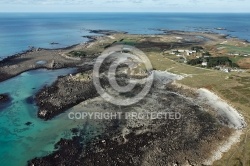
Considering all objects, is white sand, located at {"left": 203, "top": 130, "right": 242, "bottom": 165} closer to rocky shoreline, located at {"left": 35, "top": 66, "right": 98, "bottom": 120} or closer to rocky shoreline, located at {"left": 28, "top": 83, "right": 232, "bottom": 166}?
rocky shoreline, located at {"left": 28, "top": 83, "right": 232, "bottom": 166}

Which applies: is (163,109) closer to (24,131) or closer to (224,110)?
(224,110)

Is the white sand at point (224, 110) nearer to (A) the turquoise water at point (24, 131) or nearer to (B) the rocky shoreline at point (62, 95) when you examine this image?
(B) the rocky shoreline at point (62, 95)

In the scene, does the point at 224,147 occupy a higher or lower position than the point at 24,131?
higher

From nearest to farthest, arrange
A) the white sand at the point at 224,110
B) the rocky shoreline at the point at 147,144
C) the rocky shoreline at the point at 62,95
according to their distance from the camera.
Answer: the rocky shoreline at the point at 147,144, the white sand at the point at 224,110, the rocky shoreline at the point at 62,95

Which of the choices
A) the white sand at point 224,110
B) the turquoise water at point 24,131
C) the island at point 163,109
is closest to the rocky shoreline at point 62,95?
the island at point 163,109

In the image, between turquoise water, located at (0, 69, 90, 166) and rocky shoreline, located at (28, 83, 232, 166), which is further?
turquoise water, located at (0, 69, 90, 166)

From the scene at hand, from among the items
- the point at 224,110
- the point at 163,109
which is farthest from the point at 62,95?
the point at 224,110

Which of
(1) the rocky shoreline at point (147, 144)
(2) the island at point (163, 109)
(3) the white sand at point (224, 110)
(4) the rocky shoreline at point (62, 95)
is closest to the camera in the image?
(1) the rocky shoreline at point (147, 144)

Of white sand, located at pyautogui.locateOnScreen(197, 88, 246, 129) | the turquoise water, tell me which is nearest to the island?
white sand, located at pyautogui.locateOnScreen(197, 88, 246, 129)

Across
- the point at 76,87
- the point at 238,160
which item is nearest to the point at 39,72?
the point at 76,87
